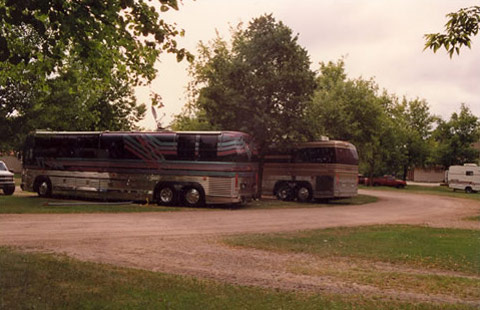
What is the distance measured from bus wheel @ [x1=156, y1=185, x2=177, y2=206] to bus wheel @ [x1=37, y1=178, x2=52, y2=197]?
21.4 feet

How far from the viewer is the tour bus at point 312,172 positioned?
93.1 ft

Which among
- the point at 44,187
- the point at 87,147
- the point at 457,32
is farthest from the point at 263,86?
the point at 457,32

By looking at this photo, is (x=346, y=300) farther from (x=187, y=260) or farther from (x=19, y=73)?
(x=19, y=73)

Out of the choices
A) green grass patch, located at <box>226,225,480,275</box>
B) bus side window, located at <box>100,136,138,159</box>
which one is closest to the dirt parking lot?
green grass patch, located at <box>226,225,480,275</box>

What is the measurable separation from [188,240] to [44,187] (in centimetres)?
1610

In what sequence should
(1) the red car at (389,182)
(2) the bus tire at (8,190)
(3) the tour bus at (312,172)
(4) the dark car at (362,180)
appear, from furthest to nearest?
(4) the dark car at (362,180), (1) the red car at (389,182), (3) the tour bus at (312,172), (2) the bus tire at (8,190)

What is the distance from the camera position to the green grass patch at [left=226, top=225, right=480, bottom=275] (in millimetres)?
10867

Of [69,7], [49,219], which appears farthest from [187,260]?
[49,219]

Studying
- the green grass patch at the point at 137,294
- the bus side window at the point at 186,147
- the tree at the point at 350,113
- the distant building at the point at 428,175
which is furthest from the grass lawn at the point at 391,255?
the distant building at the point at 428,175

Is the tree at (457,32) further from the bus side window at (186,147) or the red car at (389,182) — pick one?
the red car at (389,182)

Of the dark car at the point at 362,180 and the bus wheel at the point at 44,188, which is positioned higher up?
the dark car at the point at 362,180

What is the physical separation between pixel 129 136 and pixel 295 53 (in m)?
10.7

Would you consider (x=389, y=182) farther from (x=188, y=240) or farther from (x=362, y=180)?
(x=188, y=240)

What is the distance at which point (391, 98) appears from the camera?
63.6 metres
